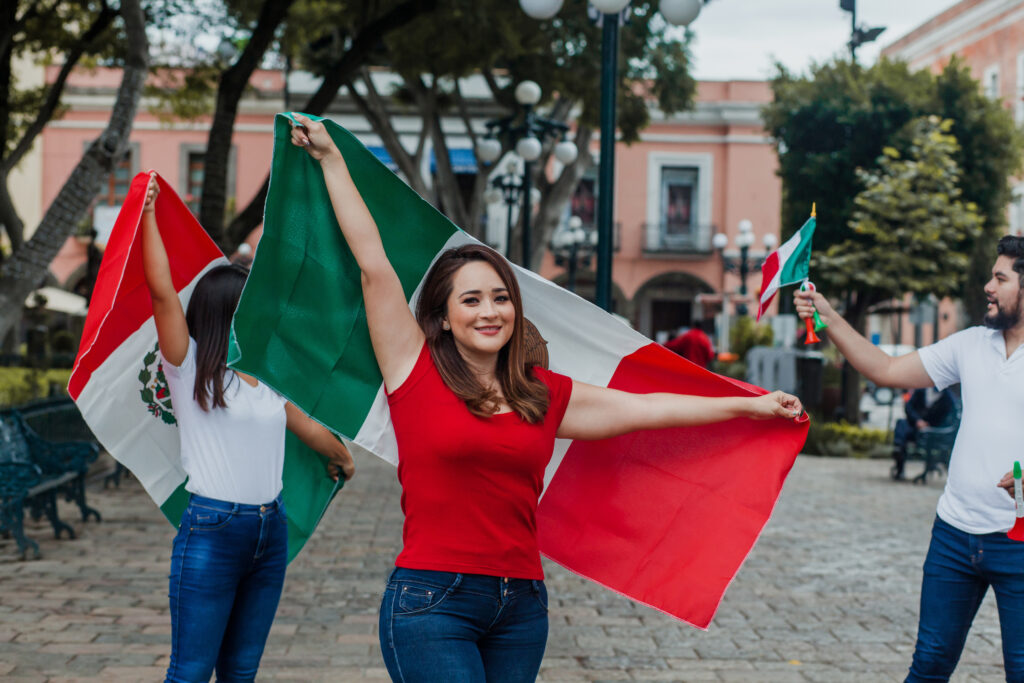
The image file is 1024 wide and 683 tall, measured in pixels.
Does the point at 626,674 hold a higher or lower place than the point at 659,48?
lower

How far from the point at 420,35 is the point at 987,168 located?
742 inches

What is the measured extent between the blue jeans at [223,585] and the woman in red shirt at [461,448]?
0.90 m

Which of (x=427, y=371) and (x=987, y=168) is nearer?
(x=427, y=371)

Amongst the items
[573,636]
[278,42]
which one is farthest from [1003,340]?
[278,42]

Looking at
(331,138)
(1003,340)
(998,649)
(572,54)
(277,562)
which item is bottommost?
(998,649)

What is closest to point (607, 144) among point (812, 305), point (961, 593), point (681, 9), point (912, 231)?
point (681, 9)

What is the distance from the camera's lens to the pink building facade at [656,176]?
40.6m

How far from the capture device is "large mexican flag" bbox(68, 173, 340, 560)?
163 inches

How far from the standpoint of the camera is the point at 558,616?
23.0 feet

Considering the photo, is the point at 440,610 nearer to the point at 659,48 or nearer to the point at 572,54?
the point at 572,54

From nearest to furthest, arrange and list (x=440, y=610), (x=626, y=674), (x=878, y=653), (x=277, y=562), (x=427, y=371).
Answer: (x=440, y=610) < (x=427, y=371) < (x=277, y=562) < (x=626, y=674) < (x=878, y=653)

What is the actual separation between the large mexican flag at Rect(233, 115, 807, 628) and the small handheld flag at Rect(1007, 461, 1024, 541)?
0.63m

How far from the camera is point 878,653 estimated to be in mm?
6215

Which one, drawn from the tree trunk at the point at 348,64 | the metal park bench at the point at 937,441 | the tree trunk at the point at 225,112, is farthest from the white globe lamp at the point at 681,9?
the metal park bench at the point at 937,441
